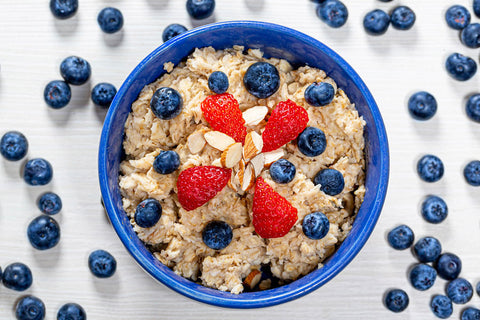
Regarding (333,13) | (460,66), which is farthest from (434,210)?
(333,13)

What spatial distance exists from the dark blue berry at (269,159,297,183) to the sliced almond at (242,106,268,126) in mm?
124

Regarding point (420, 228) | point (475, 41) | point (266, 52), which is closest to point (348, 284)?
point (420, 228)

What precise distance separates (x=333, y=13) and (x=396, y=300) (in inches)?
36.3

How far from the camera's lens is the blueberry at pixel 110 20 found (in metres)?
1.64

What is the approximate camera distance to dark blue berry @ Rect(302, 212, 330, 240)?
54.0 inches

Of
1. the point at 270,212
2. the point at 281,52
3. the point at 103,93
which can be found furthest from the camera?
the point at 103,93

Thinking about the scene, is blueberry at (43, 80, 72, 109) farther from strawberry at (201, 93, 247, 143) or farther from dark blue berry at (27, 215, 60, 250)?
strawberry at (201, 93, 247, 143)

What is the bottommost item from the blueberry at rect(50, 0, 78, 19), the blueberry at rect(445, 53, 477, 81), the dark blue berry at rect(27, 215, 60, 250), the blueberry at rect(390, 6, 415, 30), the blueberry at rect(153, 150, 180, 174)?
the dark blue berry at rect(27, 215, 60, 250)

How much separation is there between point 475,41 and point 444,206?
0.54 m

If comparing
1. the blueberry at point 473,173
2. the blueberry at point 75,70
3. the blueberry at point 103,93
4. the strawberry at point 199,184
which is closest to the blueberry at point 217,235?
the strawberry at point 199,184

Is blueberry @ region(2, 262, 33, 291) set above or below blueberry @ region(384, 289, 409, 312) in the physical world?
below

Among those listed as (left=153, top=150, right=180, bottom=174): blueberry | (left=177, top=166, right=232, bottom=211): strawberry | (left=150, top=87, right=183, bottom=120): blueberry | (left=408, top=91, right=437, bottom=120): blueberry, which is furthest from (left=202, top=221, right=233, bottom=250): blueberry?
(left=408, top=91, right=437, bottom=120): blueberry

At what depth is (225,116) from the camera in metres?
1.35

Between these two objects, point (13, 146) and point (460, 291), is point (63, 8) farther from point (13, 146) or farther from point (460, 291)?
point (460, 291)
